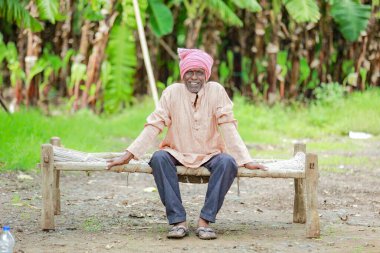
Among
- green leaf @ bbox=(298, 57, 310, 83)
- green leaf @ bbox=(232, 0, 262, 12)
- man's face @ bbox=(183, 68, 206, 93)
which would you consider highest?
green leaf @ bbox=(232, 0, 262, 12)

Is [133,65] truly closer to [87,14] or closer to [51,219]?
[87,14]

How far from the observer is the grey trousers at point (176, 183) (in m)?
5.74

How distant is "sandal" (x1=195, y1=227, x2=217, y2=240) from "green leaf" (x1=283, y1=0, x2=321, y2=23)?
8.23 meters

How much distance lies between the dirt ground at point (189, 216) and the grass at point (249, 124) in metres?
Answer: 1.52

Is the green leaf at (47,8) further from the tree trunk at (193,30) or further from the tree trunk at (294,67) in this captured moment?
the tree trunk at (294,67)

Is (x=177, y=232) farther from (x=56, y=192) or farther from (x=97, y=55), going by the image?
(x=97, y=55)

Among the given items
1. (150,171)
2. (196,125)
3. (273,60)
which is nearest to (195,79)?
(196,125)

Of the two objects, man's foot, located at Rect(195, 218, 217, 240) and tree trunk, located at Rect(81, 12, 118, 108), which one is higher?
tree trunk, located at Rect(81, 12, 118, 108)

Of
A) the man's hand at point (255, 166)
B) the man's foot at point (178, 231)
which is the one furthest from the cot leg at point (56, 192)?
the man's hand at point (255, 166)

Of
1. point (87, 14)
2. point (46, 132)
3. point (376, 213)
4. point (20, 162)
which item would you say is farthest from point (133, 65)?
point (376, 213)

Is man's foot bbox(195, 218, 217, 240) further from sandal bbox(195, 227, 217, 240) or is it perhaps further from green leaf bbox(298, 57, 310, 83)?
green leaf bbox(298, 57, 310, 83)

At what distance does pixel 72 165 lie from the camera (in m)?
5.89

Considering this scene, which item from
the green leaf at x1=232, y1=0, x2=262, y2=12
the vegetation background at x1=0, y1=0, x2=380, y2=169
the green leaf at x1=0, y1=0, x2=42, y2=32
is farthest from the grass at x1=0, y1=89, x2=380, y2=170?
the green leaf at x1=232, y1=0, x2=262, y2=12

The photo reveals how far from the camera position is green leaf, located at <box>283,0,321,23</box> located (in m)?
13.5
